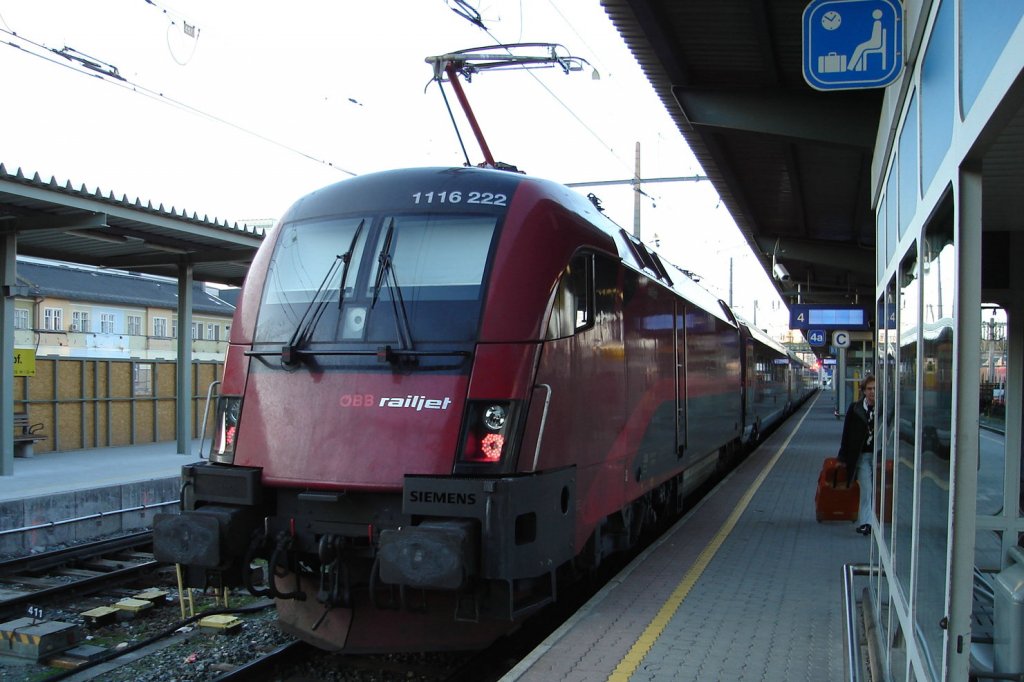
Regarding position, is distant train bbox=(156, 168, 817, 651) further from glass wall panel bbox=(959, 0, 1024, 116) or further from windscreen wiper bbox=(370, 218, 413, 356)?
glass wall panel bbox=(959, 0, 1024, 116)

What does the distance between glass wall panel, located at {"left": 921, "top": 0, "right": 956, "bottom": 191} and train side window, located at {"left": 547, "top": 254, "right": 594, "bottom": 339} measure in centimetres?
297

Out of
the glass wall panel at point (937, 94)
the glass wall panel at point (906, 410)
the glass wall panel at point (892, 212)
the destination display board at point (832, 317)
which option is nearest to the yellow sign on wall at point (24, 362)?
the glass wall panel at point (892, 212)

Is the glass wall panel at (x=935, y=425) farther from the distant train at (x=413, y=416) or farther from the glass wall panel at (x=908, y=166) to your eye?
the distant train at (x=413, y=416)

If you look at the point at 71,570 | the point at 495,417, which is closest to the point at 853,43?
the point at 495,417

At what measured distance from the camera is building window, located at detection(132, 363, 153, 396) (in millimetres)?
20609

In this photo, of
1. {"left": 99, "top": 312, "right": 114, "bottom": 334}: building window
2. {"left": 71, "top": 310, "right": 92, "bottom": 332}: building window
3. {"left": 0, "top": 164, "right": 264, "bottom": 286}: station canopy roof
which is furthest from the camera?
{"left": 99, "top": 312, "right": 114, "bottom": 334}: building window

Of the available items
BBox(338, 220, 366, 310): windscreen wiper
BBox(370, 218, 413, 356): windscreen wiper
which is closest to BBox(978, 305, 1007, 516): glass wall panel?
BBox(370, 218, 413, 356): windscreen wiper

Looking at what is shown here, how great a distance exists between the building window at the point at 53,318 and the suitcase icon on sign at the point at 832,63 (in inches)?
1461

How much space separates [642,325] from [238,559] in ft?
13.1

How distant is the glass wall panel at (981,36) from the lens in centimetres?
183

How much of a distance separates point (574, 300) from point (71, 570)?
7.34 metres

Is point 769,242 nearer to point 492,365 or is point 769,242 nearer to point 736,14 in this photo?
point 736,14

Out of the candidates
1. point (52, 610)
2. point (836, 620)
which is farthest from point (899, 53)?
point (52, 610)

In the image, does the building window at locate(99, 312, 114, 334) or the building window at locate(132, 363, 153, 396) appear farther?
the building window at locate(99, 312, 114, 334)
